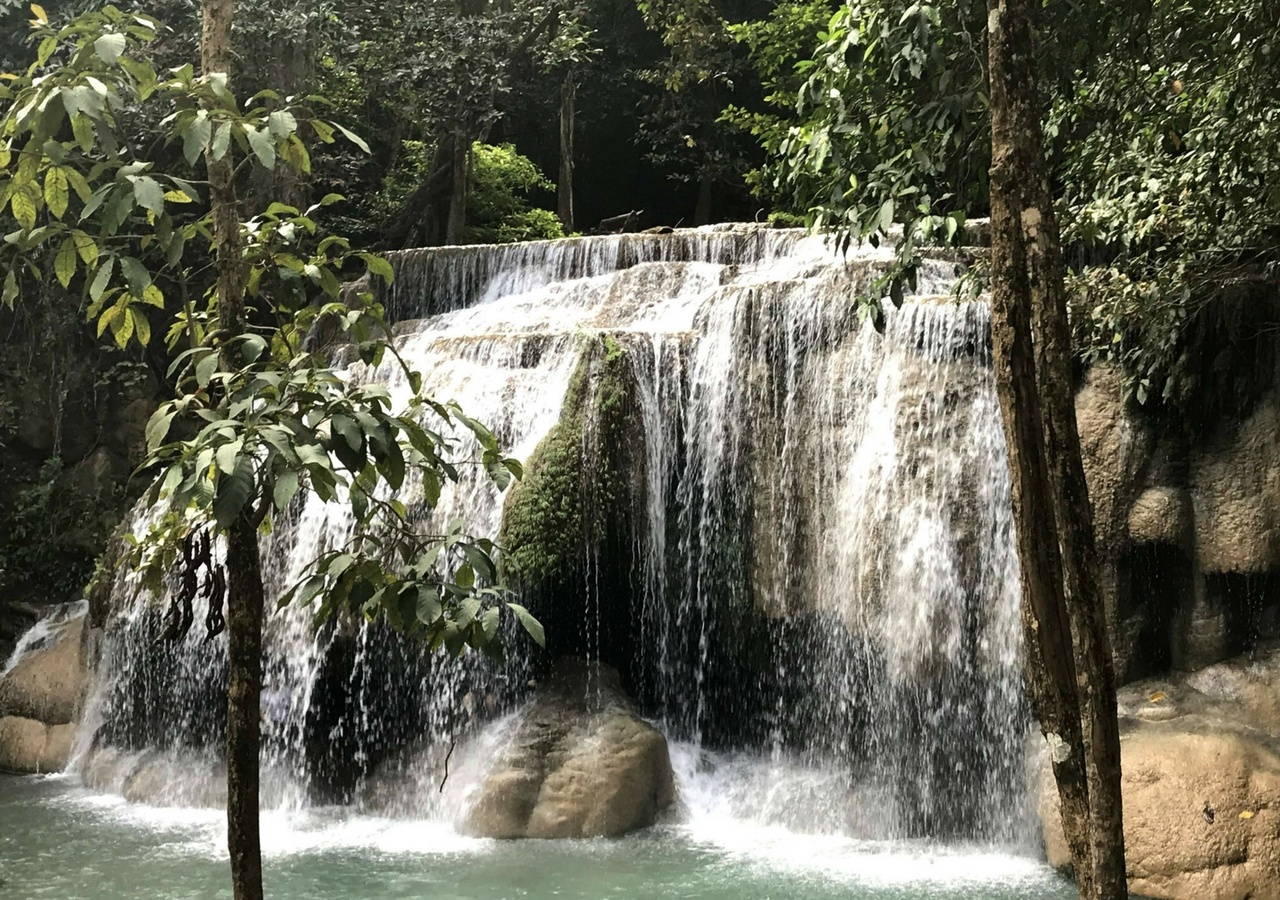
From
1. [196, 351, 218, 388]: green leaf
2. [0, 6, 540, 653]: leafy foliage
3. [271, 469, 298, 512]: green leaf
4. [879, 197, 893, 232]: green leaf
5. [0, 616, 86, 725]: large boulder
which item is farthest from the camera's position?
[0, 616, 86, 725]: large boulder

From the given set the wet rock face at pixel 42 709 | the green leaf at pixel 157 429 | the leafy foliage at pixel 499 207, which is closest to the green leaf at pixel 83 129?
the green leaf at pixel 157 429

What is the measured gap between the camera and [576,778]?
302 inches

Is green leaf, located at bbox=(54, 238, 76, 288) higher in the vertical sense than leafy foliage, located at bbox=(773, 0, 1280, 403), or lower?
lower

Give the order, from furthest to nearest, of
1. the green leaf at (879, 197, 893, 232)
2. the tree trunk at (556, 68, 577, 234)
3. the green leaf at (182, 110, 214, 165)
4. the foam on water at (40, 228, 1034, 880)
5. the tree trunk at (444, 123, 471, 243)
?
the tree trunk at (556, 68, 577, 234) < the tree trunk at (444, 123, 471, 243) < the foam on water at (40, 228, 1034, 880) < the green leaf at (879, 197, 893, 232) < the green leaf at (182, 110, 214, 165)

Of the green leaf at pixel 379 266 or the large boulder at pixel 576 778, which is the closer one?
the green leaf at pixel 379 266

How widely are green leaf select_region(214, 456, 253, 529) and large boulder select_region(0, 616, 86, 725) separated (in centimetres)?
879

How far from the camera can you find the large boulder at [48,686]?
33.0 ft

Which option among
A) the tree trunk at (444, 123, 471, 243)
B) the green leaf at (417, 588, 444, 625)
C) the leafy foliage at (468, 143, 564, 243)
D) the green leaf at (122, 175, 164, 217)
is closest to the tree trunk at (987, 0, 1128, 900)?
the green leaf at (417, 588, 444, 625)

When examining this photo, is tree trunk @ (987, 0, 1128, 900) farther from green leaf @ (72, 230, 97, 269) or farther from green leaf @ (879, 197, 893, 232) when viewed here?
green leaf @ (72, 230, 97, 269)

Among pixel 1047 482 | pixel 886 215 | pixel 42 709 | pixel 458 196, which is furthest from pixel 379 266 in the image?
pixel 458 196

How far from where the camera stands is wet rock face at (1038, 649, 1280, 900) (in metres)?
6.19

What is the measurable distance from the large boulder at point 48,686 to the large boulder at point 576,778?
4422 millimetres

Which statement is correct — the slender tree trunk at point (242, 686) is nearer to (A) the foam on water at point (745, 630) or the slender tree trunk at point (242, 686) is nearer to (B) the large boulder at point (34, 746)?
(A) the foam on water at point (745, 630)

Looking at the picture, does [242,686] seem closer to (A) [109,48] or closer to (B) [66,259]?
(B) [66,259]
